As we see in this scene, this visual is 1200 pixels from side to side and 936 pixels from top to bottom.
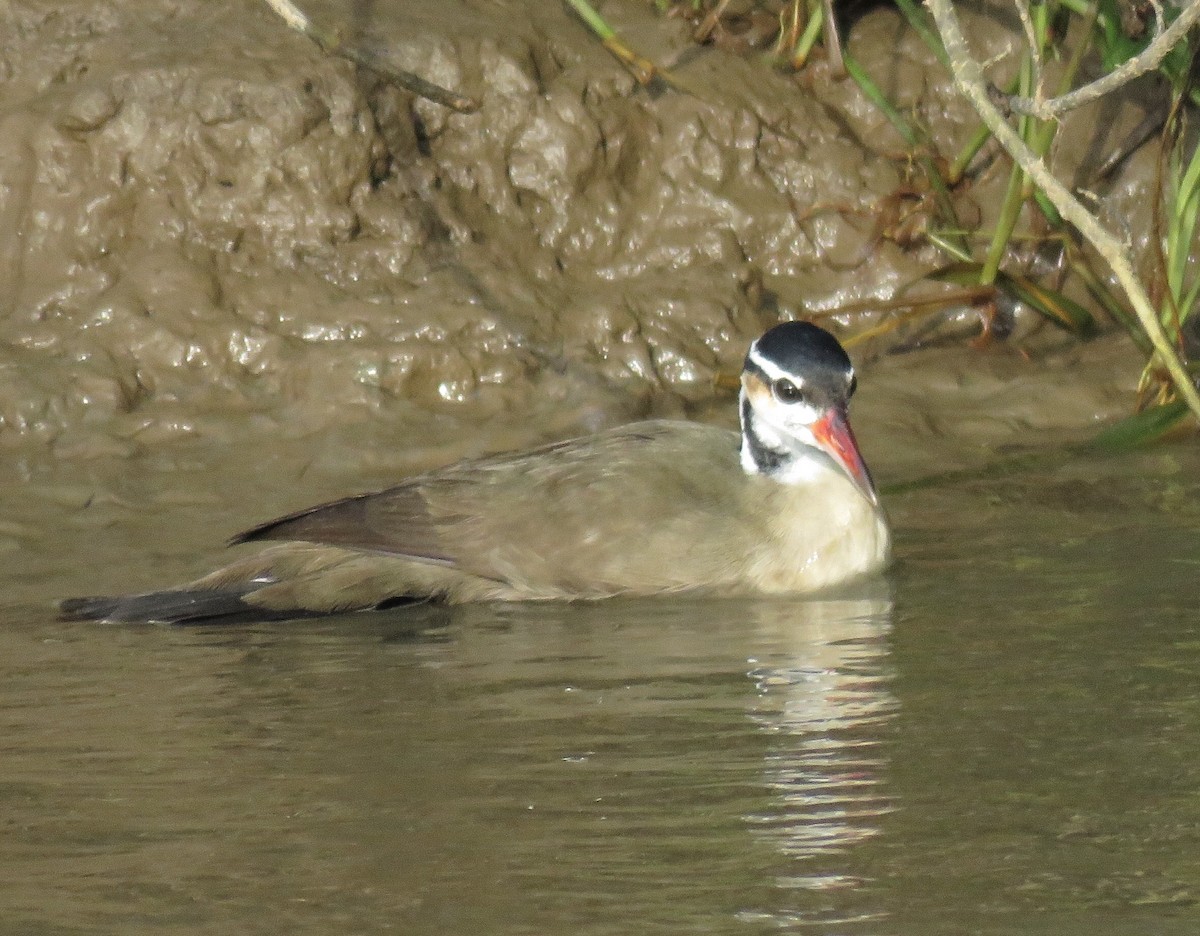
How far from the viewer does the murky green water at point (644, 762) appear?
3184 millimetres

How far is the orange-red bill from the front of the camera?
5.71 metres

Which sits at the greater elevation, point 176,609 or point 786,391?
point 786,391

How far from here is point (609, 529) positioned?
5.79m

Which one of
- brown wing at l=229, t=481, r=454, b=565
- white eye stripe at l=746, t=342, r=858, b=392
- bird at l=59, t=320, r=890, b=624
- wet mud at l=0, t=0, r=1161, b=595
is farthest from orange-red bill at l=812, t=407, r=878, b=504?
brown wing at l=229, t=481, r=454, b=565

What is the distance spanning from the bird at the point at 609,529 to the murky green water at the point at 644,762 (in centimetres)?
12

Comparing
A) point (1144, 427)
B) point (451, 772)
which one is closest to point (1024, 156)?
point (1144, 427)

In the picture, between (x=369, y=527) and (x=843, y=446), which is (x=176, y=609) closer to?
(x=369, y=527)

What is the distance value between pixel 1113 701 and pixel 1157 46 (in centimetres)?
184

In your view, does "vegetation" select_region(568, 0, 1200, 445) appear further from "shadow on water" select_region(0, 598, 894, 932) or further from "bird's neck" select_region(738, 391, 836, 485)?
"shadow on water" select_region(0, 598, 894, 932)

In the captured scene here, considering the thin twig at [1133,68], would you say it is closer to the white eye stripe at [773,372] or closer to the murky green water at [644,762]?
the white eye stripe at [773,372]

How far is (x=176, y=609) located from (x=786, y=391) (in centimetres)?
190

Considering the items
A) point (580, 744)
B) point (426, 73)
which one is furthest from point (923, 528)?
point (426, 73)

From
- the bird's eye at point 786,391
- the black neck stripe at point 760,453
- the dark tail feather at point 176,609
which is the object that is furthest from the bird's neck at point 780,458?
the dark tail feather at point 176,609

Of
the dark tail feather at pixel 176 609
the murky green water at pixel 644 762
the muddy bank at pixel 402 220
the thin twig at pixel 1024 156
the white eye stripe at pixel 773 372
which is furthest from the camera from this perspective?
the muddy bank at pixel 402 220
